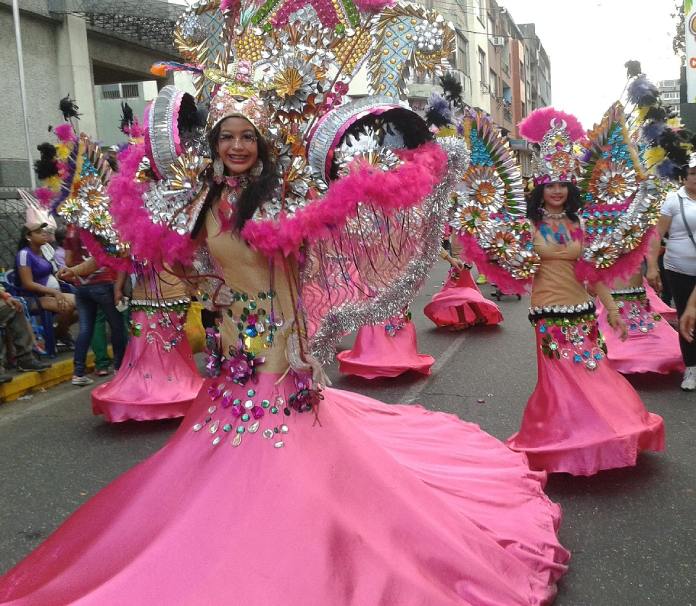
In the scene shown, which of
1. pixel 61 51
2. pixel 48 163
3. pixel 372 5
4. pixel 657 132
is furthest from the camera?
pixel 61 51

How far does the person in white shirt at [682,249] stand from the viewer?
514 cm

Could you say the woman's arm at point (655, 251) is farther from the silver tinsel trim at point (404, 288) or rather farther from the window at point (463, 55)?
the window at point (463, 55)

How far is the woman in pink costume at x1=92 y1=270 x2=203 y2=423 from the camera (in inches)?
197

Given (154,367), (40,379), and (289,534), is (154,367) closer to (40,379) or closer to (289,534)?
(40,379)

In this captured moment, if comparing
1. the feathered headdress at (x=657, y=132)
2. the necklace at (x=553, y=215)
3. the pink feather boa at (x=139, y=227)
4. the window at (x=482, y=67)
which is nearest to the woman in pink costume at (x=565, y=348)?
the necklace at (x=553, y=215)

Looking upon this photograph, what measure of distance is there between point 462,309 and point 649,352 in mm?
3023

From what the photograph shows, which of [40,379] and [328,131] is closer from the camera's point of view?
[328,131]

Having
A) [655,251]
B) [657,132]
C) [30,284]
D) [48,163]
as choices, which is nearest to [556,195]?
[657,132]

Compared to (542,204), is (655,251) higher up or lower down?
lower down

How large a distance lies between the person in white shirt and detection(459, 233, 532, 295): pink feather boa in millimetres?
1745

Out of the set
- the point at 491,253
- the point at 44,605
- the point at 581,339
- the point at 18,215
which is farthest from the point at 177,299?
the point at 18,215

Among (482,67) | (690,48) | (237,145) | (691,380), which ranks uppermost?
(482,67)

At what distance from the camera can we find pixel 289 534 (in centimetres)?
223

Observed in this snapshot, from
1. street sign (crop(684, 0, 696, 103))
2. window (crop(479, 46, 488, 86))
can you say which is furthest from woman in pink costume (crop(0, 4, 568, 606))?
window (crop(479, 46, 488, 86))
